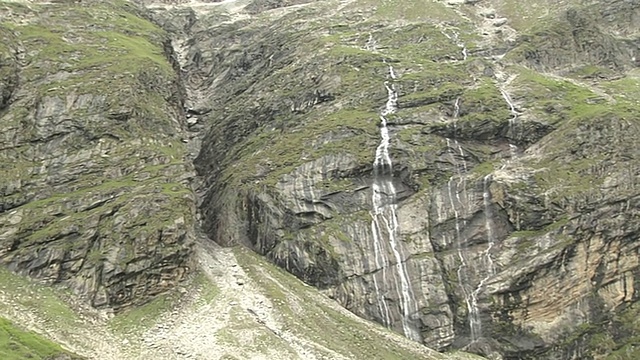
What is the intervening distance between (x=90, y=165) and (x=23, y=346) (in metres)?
32.3

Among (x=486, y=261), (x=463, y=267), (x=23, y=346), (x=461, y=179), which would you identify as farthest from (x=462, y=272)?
(x=23, y=346)

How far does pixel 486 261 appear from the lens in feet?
213

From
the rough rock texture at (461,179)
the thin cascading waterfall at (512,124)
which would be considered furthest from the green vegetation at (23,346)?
the thin cascading waterfall at (512,124)

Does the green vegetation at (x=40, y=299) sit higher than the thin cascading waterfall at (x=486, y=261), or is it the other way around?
the green vegetation at (x=40, y=299)

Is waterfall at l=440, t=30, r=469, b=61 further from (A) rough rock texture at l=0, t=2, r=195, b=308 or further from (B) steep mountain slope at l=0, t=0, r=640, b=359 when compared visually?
(A) rough rock texture at l=0, t=2, r=195, b=308

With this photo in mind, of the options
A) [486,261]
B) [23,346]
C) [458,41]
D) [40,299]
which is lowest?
[486,261]

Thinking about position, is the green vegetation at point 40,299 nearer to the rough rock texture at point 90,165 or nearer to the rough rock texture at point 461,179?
the rough rock texture at point 90,165

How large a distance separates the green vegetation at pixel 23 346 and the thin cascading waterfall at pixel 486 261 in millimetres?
39607

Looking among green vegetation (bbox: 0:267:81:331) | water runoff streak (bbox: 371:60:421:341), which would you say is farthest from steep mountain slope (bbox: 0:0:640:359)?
green vegetation (bbox: 0:267:81:331)

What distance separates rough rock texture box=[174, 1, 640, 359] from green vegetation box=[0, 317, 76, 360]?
30.2m

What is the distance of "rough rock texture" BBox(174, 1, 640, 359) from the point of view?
203ft

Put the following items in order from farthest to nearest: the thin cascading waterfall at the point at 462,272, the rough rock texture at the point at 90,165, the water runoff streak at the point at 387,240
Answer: the water runoff streak at the point at 387,240, the thin cascading waterfall at the point at 462,272, the rough rock texture at the point at 90,165

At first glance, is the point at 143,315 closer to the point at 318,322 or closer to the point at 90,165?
the point at 318,322

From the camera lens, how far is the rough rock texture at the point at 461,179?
62.0 metres
